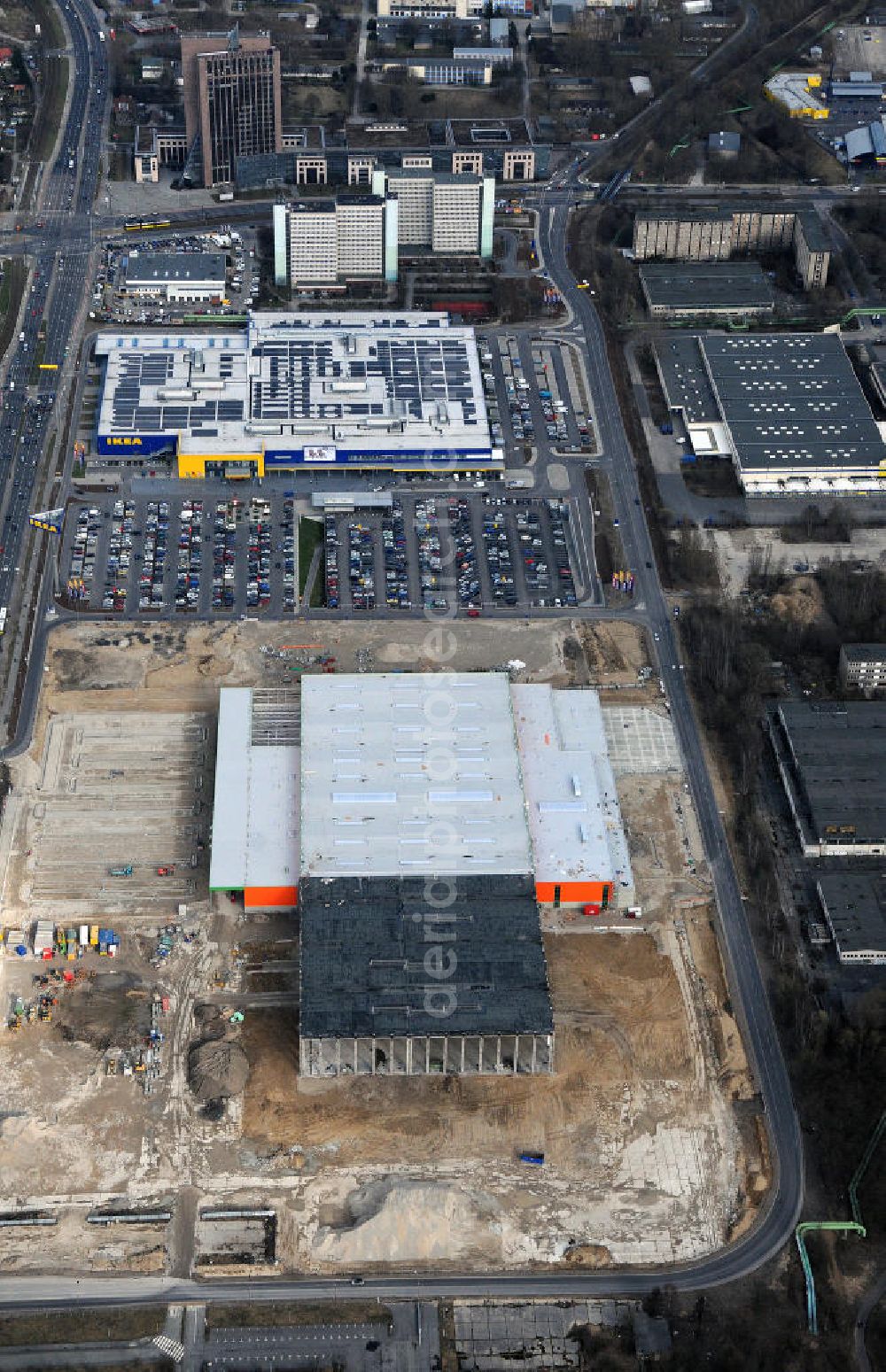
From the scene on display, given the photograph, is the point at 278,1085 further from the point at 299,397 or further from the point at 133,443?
the point at 299,397

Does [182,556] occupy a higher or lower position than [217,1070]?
higher

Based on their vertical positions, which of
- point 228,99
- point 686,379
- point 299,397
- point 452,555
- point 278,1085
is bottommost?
point 278,1085

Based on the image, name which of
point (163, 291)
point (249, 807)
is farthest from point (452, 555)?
point (163, 291)

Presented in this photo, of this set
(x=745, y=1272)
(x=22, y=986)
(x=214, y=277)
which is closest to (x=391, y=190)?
(x=214, y=277)

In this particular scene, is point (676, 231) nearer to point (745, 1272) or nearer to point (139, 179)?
point (139, 179)

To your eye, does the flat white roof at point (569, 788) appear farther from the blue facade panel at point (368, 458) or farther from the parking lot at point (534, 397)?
the parking lot at point (534, 397)

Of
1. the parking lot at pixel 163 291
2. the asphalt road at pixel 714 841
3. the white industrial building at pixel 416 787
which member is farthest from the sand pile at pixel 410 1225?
the parking lot at pixel 163 291

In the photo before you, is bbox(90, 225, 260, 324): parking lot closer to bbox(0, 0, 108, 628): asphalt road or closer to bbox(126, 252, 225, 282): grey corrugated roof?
bbox(126, 252, 225, 282): grey corrugated roof
